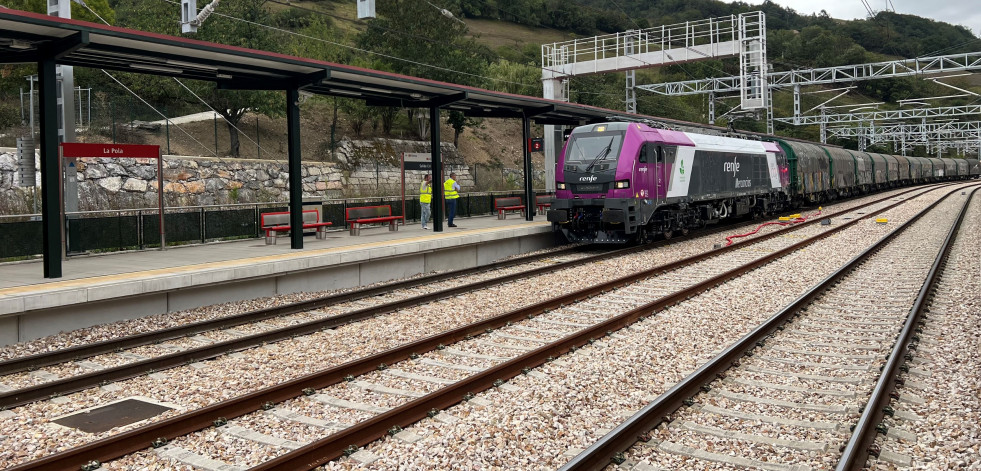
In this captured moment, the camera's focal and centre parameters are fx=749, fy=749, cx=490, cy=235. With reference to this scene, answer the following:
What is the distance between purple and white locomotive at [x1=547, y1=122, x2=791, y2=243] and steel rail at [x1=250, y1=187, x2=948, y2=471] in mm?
6811

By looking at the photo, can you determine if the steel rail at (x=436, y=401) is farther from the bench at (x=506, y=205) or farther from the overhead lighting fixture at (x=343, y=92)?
the bench at (x=506, y=205)

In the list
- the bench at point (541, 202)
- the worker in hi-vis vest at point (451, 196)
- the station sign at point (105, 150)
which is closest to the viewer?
the station sign at point (105, 150)

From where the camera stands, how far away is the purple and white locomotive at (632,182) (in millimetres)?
17094

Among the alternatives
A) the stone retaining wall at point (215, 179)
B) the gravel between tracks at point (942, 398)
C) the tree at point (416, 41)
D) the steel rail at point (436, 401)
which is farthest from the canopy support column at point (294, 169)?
the tree at point (416, 41)

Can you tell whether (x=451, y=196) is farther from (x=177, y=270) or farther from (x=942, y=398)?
(x=942, y=398)

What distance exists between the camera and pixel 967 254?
1623 centimetres

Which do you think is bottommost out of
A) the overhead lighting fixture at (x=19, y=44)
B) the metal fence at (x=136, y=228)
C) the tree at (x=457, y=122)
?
the metal fence at (x=136, y=228)

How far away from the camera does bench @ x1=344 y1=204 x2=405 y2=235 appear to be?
18562 millimetres

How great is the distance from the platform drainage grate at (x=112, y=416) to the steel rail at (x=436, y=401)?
1995mm

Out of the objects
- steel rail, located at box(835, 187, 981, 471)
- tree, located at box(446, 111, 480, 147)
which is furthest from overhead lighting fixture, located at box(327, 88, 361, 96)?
tree, located at box(446, 111, 480, 147)

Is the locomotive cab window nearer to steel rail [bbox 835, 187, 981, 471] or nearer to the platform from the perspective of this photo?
the platform

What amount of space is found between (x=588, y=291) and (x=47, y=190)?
7.98 meters

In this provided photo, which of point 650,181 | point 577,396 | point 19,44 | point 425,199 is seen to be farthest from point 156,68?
point 650,181

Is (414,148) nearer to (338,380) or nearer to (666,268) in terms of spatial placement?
(666,268)
